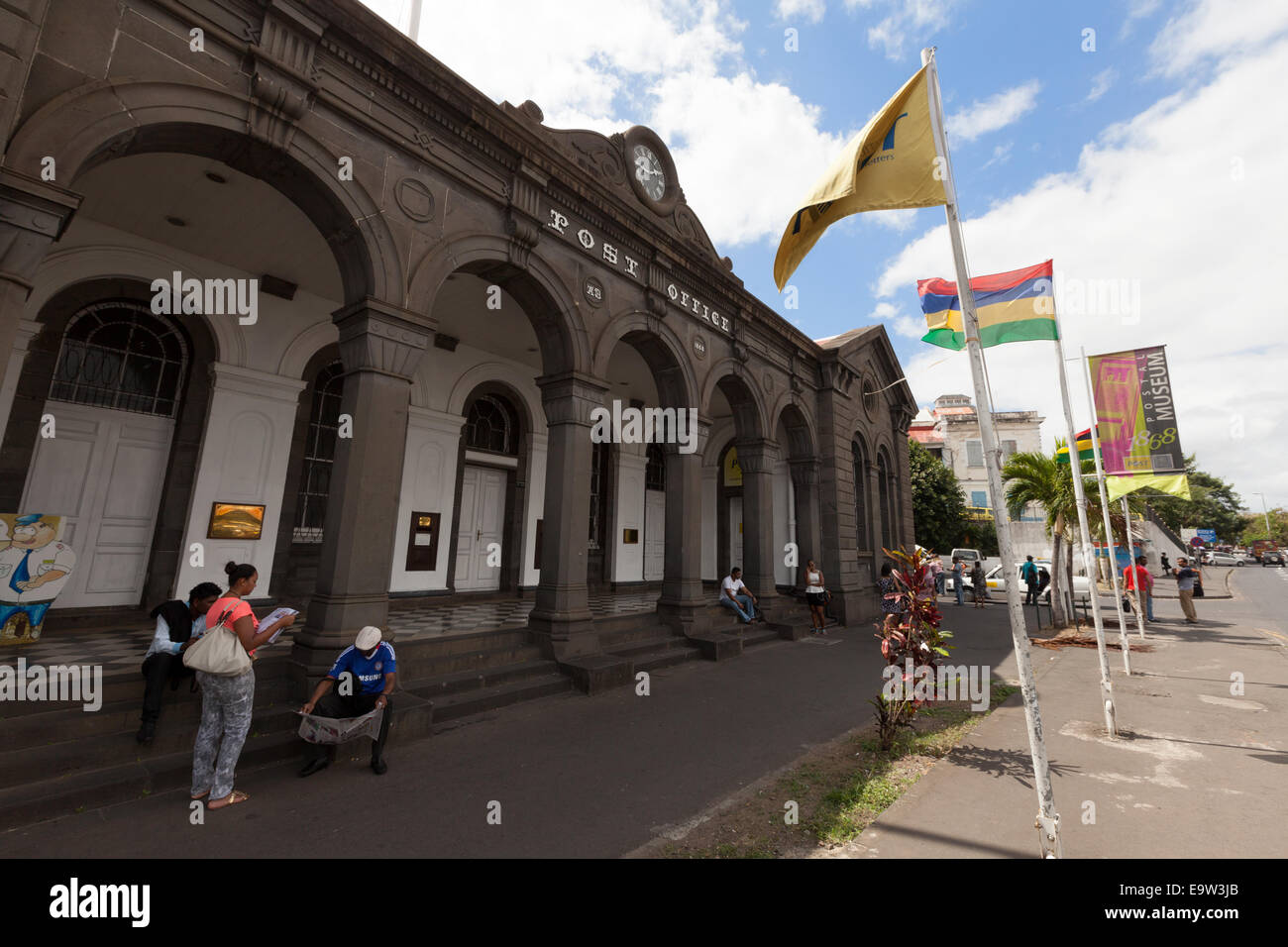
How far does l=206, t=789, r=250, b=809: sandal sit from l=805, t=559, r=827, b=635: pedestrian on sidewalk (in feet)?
34.8

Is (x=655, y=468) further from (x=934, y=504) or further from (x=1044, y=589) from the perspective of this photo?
(x=934, y=504)

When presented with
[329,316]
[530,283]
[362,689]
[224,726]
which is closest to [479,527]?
[329,316]

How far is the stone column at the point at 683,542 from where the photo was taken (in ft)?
32.0

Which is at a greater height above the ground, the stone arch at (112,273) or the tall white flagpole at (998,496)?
the stone arch at (112,273)

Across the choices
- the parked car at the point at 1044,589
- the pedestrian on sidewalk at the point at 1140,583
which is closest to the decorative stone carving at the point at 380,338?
the pedestrian on sidewalk at the point at 1140,583

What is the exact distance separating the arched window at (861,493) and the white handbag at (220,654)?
15656 mm

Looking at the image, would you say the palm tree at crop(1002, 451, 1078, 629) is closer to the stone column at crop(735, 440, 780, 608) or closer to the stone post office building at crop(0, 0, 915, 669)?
the stone column at crop(735, 440, 780, 608)

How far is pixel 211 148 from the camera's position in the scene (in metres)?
5.30

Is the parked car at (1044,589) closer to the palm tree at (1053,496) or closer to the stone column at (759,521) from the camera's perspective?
the palm tree at (1053,496)

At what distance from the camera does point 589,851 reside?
3355mm

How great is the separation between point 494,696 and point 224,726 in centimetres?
264

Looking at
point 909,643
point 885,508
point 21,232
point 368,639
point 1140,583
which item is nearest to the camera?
point 21,232

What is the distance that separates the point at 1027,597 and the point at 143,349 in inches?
978
